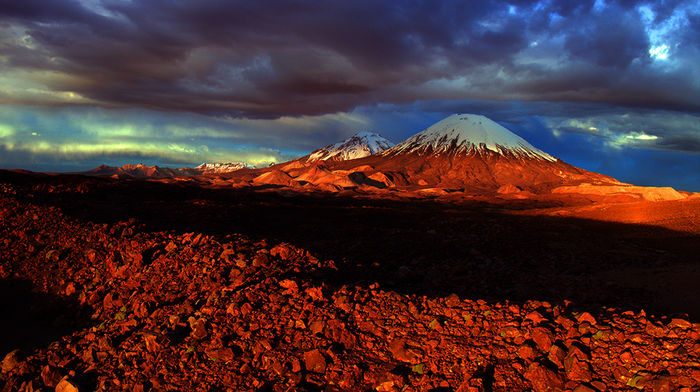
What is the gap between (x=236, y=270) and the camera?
8625 mm

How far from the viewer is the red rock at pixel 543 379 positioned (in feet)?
14.7

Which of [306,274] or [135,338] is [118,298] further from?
[306,274]

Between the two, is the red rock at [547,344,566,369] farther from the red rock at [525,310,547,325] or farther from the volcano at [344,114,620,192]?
the volcano at [344,114,620,192]

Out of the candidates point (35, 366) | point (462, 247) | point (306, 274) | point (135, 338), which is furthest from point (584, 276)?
point (35, 366)

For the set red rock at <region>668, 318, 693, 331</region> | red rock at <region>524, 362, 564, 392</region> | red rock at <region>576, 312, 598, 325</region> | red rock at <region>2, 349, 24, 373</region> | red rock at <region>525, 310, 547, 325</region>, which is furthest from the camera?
red rock at <region>2, 349, 24, 373</region>

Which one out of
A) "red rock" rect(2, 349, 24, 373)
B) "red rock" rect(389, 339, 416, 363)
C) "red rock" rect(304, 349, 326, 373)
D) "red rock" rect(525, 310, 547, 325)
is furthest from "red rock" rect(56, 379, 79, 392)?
"red rock" rect(525, 310, 547, 325)

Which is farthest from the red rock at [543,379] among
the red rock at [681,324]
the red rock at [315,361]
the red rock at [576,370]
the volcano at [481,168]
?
the volcano at [481,168]

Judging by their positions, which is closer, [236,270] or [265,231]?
[236,270]

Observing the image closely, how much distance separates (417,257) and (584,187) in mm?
108172

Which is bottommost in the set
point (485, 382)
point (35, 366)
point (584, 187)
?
point (35, 366)

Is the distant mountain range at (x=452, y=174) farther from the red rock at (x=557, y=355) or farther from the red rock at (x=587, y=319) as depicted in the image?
the red rock at (x=557, y=355)

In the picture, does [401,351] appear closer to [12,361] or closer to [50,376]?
[50,376]

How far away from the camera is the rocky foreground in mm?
4648

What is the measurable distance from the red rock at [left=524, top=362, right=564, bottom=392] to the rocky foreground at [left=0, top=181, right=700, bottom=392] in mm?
13
